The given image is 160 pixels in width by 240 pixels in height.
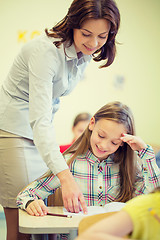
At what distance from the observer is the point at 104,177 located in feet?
5.47

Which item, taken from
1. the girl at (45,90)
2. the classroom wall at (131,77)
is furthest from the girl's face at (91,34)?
the classroom wall at (131,77)

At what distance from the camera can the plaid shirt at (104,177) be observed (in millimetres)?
1602

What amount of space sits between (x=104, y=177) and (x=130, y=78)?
3066mm

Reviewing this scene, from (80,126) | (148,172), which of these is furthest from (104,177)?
(80,126)

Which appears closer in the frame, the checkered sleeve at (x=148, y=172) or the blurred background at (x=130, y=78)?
the checkered sleeve at (x=148, y=172)

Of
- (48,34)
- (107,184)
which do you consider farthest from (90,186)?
(48,34)

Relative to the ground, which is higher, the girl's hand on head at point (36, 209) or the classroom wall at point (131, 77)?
the classroom wall at point (131, 77)

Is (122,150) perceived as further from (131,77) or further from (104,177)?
(131,77)

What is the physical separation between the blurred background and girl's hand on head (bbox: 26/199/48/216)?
3124mm

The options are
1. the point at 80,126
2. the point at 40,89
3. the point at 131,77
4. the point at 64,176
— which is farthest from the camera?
the point at 131,77

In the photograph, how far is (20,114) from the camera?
1546 millimetres

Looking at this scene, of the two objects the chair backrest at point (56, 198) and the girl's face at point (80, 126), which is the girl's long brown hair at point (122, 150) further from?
the girl's face at point (80, 126)

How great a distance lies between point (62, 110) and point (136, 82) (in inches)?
39.4

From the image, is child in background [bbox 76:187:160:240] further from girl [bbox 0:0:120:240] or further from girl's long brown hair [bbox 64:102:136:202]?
girl's long brown hair [bbox 64:102:136:202]
